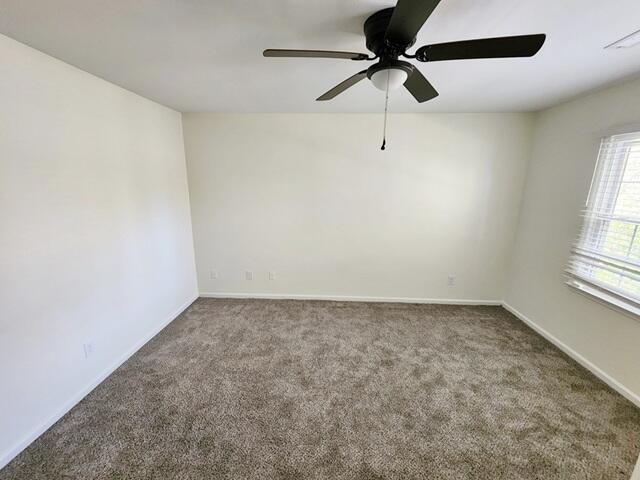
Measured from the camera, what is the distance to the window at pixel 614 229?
1.99m

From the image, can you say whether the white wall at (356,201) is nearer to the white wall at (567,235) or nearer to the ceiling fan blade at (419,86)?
the white wall at (567,235)

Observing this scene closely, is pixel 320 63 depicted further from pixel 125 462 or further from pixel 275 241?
pixel 125 462

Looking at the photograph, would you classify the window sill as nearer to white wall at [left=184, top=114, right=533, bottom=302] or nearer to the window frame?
the window frame

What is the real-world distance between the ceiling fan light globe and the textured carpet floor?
2.10m

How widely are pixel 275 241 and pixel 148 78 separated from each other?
6.78ft

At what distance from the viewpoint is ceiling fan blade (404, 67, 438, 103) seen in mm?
1426

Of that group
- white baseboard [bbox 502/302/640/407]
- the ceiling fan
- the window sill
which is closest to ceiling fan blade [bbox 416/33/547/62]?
the ceiling fan

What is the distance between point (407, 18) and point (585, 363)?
10.1 ft

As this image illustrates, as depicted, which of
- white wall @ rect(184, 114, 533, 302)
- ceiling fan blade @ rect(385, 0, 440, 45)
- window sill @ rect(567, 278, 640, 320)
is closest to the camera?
ceiling fan blade @ rect(385, 0, 440, 45)

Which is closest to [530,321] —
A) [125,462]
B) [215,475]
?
[215,475]

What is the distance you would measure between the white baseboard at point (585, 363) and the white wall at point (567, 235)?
0.05 feet

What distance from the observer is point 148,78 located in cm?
206

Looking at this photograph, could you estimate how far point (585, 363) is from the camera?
229cm

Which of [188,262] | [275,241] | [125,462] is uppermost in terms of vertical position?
[275,241]
